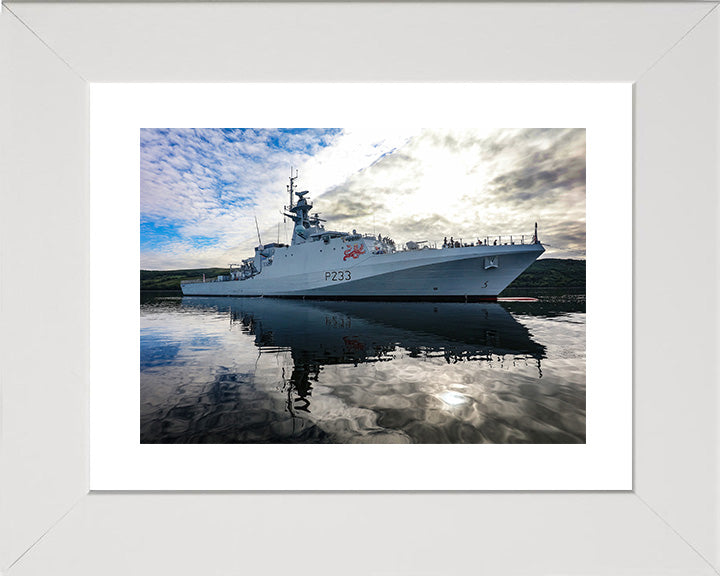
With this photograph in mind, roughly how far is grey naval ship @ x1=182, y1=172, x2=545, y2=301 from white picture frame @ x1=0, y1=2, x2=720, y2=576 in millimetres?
8127

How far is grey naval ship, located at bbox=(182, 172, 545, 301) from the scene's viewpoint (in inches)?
361

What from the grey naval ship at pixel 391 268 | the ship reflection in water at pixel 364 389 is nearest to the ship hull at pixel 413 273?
the grey naval ship at pixel 391 268

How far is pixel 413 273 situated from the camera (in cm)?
951

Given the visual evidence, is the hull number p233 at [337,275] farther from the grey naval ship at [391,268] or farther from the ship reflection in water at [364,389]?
the ship reflection in water at [364,389]

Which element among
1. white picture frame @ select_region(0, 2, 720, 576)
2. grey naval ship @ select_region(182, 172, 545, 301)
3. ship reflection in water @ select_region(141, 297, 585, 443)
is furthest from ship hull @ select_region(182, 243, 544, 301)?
white picture frame @ select_region(0, 2, 720, 576)

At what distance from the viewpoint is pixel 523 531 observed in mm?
1053

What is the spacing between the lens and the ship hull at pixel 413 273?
30.0 ft

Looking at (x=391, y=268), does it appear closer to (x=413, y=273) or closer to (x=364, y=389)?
(x=413, y=273)

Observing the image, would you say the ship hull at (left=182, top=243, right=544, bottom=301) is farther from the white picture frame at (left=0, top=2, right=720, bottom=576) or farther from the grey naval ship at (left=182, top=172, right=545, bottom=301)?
the white picture frame at (left=0, top=2, right=720, bottom=576)
